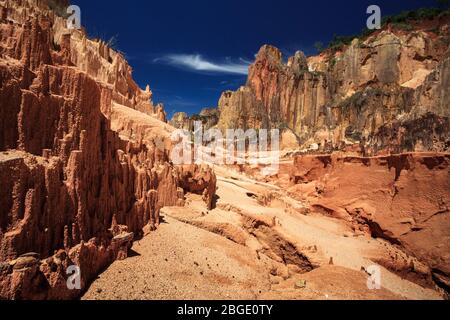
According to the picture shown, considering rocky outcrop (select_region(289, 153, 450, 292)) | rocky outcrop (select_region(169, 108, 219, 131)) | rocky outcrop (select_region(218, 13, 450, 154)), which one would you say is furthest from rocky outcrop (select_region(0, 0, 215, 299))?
rocky outcrop (select_region(169, 108, 219, 131))

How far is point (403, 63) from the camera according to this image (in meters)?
57.0


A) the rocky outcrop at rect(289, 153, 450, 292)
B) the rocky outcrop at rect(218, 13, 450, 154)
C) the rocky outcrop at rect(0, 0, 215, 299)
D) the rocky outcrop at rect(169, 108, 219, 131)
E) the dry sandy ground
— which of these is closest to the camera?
the rocky outcrop at rect(0, 0, 215, 299)

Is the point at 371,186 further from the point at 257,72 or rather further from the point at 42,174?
the point at 257,72

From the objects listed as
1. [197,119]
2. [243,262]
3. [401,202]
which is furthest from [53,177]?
[197,119]

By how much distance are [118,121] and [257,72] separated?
159 feet

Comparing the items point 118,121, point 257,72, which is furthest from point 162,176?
point 257,72

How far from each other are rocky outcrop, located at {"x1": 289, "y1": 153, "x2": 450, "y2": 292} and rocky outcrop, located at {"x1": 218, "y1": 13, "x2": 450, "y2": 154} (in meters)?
30.3

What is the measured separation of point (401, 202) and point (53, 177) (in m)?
14.5

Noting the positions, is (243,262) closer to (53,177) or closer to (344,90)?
(53,177)

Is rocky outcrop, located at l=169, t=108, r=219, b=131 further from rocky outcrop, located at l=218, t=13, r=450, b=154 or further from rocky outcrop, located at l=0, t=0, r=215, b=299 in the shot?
rocky outcrop, located at l=0, t=0, r=215, b=299

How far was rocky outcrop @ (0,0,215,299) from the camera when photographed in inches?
231

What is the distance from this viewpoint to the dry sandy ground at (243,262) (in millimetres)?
7945

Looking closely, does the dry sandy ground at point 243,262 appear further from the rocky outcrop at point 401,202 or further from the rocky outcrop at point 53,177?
the rocky outcrop at point 53,177

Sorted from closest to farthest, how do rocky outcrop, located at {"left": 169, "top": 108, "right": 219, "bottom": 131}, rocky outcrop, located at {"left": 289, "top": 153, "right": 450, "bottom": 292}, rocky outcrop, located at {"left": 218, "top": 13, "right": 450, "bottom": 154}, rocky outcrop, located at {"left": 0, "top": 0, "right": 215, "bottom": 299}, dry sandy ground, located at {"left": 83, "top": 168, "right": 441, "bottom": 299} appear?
rocky outcrop, located at {"left": 0, "top": 0, "right": 215, "bottom": 299} → dry sandy ground, located at {"left": 83, "top": 168, "right": 441, "bottom": 299} → rocky outcrop, located at {"left": 289, "top": 153, "right": 450, "bottom": 292} → rocky outcrop, located at {"left": 218, "top": 13, "right": 450, "bottom": 154} → rocky outcrop, located at {"left": 169, "top": 108, "right": 219, "bottom": 131}
